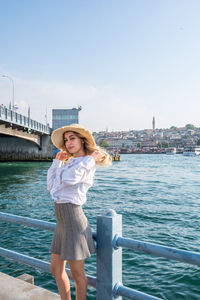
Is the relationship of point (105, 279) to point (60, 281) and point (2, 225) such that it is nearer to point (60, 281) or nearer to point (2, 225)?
point (60, 281)

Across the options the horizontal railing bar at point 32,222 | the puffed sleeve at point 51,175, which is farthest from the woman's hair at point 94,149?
the horizontal railing bar at point 32,222

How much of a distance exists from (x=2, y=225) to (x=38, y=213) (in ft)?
7.61

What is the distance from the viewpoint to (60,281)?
262cm

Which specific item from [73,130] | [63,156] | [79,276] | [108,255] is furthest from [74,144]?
[79,276]

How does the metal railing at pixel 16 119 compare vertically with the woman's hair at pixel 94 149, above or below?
above

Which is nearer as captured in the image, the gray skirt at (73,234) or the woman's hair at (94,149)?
the gray skirt at (73,234)

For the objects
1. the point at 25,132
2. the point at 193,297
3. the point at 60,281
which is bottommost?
the point at 193,297

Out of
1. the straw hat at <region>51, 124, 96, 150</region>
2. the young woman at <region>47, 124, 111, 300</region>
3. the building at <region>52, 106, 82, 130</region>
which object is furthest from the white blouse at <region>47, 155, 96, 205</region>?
the building at <region>52, 106, 82, 130</region>

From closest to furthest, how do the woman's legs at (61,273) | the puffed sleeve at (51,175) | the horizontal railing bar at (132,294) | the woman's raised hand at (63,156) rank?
the horizontal railing bar at (132,294)
the woman's legs at (61,273)
the puffed sleeve at (51,175)
the woman's raised hand at (63,156)

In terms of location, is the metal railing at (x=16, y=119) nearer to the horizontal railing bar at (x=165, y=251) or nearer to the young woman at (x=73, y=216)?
the young woman at (x=73, y=216)

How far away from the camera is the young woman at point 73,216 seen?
239 cm

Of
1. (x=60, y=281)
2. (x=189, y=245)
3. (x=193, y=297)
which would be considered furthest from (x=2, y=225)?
(x=60, y=281)

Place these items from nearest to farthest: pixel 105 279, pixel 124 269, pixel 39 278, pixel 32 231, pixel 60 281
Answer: pixel 105 279
pixel 60 281
pixel 39 278
pixel 124 269
pixel 32 231

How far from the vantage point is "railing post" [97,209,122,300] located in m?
2.38
